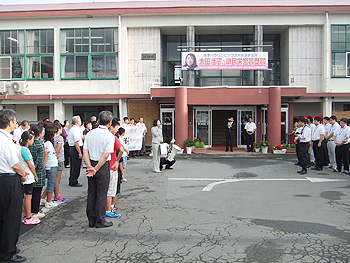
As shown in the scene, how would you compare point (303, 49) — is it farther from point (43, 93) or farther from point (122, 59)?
point (43, 93)

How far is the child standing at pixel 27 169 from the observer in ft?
→ 17.0

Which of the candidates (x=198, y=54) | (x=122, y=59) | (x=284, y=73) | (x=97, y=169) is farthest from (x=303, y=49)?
(x=97, y=169)

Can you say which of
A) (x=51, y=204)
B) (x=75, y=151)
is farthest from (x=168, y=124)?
(x=51, y=204)

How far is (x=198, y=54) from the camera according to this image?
714 inches

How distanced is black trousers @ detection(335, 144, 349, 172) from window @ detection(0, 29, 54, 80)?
16.5 meters

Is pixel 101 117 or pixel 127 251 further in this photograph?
pixel 101 117

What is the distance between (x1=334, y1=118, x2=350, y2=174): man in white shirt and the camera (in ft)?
36.1

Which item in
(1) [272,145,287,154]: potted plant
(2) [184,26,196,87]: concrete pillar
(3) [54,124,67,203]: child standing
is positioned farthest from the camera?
(2) [184,26,196,87]: concrete pillar

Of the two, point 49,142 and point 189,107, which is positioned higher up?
point 189,107

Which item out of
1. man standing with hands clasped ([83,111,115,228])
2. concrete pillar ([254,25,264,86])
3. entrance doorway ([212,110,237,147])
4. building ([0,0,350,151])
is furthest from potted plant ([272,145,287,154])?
man standing with hands clasped ([83,111,115,228])

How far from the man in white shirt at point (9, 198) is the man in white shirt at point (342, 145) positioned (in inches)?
406

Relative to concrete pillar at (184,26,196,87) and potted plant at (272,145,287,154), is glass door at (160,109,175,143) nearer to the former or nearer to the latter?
concrete pillar at (184,26,196,87)

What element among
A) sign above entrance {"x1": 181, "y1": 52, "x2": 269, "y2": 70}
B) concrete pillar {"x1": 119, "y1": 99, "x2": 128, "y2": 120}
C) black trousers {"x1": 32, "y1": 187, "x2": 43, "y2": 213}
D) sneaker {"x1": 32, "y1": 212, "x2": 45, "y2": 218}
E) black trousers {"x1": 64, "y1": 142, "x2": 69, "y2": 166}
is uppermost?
sign above entrance {"x1": 181, "y1": 52, "x2": 269, "y2": 70}

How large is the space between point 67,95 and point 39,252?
16095 millimetres
